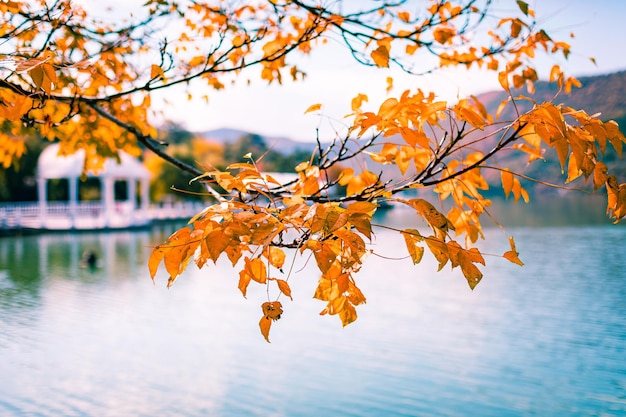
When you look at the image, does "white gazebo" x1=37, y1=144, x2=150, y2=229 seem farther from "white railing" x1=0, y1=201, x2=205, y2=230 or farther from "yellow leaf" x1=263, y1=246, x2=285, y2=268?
"yellow leaf" x1=263, y1=246, x2=285, y2=268

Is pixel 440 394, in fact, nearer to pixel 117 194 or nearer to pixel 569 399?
pixel 569 399

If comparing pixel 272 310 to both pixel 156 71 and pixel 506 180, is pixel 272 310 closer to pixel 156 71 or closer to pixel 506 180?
pixel 506 180

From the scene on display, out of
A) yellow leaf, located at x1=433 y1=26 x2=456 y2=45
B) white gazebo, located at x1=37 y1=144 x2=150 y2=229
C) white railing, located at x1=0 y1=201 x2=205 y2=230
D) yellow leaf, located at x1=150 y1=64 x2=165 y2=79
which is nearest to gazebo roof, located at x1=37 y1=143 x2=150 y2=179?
white gazebo, located at x1=37 y1=144 x2=150 y2=229

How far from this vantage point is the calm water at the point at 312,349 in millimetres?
6551

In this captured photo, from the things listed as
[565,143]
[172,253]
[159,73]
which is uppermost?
[159,73]

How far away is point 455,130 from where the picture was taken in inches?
51.7

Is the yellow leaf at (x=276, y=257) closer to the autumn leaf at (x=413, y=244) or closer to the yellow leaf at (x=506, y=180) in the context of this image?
the autumn leaf at (x=413, y=244)

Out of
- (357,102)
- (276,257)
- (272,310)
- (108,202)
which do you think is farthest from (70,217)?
(272,310)

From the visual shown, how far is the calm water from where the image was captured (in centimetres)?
655

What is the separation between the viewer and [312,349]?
8.38 meters

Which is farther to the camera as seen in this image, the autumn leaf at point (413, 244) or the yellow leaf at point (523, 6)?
the yellow leaf at point (523, 6)

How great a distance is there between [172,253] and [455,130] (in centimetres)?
60

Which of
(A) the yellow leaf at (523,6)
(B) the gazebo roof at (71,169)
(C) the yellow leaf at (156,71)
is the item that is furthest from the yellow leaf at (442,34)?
(B) the gazebo roof at (71,169)

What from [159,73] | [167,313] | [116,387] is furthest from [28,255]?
[159,73]
